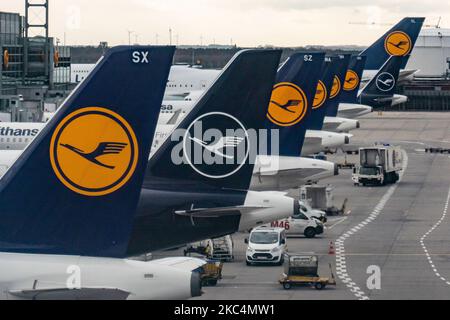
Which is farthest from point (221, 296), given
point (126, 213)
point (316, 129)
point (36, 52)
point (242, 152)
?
point (36, 52)

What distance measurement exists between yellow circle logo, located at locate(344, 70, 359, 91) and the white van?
70.6 m

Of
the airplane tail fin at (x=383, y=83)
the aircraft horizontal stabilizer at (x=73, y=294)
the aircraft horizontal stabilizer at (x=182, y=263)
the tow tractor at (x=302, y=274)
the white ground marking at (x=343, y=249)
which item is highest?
the airplane tail fin at (x=383, y=83)

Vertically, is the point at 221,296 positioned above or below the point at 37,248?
below

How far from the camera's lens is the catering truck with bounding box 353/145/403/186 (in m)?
91.1

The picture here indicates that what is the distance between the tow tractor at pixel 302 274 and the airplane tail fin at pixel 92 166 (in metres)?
25.0

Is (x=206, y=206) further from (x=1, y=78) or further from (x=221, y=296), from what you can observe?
(x=1, y=78)

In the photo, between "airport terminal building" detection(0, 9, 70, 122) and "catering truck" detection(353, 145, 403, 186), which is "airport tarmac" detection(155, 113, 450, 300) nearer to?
"catering truck" detection(353, 145, 403, 186)

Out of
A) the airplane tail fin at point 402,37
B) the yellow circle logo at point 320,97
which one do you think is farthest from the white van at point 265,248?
the airplane tail fin at point 402,37

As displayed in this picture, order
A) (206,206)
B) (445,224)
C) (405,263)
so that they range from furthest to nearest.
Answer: (445,224), (405,263), (206,206)

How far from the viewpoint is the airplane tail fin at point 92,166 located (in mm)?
21250

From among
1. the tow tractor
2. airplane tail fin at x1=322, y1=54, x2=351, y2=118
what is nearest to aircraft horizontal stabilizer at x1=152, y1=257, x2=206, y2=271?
the tow tractor

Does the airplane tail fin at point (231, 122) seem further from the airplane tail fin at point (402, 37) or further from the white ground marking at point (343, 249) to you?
the airplane tail fin at point (402, 37)

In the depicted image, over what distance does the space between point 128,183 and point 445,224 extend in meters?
49.1

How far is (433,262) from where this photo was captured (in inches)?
2095
